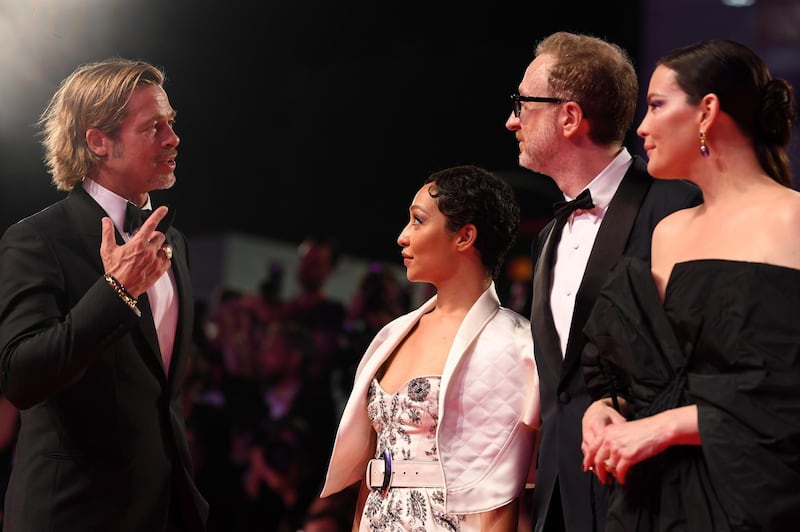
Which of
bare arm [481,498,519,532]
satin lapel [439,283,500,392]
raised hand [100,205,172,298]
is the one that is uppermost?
raised hand [100,205,172,298]

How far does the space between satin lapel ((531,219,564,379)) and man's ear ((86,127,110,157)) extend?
4.08 feet

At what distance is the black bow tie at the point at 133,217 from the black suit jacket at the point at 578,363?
3.70 feet

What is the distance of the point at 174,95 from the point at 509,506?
2.95 meters

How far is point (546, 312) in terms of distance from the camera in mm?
2295

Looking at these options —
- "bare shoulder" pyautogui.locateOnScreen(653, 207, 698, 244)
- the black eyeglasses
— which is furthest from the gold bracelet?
"bare shoulder" pyautogui.locateOnScreen(653, 207, 698, 244)

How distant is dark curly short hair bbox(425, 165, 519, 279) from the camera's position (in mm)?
2666

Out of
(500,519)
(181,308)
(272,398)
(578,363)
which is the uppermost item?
(578,363)

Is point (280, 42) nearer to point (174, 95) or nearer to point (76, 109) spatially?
point (174, 95)

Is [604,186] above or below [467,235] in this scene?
above

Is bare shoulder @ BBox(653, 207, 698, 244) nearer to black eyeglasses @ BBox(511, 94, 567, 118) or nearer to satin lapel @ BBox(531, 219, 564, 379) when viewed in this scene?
satin lapel @ BBox(531, 219, 564, 379)

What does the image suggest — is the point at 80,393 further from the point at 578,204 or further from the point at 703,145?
the point at 703,145

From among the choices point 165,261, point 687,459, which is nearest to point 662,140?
point 687,459

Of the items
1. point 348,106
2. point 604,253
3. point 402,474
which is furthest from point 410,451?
point 348,106

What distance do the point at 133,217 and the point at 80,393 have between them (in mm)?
516
